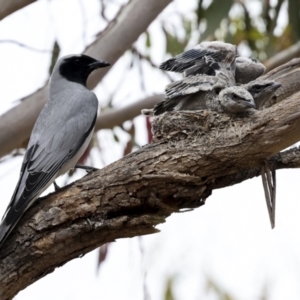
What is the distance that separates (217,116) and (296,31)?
301cm

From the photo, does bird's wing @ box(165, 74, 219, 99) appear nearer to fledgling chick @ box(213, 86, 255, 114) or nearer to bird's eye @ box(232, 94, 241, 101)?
fledgling chick @ box(213, 86, 255, 114)

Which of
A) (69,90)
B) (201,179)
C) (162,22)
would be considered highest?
(162,22)

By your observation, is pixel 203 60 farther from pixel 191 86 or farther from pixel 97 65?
pixel 97 65

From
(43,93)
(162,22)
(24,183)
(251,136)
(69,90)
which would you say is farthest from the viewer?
(162,22)

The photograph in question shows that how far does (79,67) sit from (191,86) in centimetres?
120

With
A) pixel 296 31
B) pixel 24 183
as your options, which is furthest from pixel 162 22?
pixel 24 183

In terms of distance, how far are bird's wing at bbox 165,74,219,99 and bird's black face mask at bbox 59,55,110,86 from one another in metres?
1.01

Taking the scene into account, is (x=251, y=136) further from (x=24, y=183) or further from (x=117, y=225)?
(x=24, y=183)

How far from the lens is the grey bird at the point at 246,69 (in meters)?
3.70

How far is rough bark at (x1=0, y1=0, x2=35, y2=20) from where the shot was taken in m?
4.11

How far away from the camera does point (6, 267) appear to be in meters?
2.93

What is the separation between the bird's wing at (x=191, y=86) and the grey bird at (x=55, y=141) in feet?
1.85

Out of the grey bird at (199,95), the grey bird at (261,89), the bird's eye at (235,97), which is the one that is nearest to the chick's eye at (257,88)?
the grey bird at (261,89)

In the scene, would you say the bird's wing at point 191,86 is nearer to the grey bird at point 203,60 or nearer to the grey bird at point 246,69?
the grey bird at point 203,60
